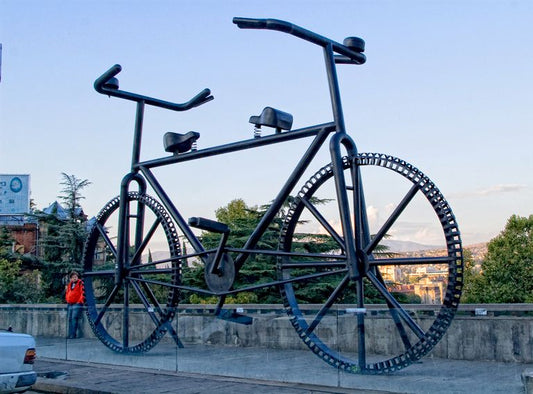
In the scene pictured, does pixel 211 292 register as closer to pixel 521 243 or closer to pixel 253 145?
pixel 253 145

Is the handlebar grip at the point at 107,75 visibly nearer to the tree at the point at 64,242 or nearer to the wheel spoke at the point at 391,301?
the wheel spoke at the point at 391,301

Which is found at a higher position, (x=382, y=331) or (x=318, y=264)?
(x=318, y=264)

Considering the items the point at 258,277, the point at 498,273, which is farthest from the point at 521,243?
the point at 258,277

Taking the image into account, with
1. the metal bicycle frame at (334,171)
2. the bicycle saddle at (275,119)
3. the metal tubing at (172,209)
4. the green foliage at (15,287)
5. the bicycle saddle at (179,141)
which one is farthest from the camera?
the green foliage at (15,287)

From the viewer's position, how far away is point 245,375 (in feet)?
34.1

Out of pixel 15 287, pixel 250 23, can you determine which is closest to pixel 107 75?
pixel 250 23

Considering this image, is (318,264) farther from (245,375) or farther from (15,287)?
(15,287)

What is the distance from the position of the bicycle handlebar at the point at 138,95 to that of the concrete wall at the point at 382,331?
160 inches

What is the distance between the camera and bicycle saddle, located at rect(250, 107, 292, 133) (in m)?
10.9

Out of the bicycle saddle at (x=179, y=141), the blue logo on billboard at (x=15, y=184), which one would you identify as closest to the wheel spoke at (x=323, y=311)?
the bicycle saddle at (x=179, y=141)

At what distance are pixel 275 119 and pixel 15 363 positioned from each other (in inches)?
201

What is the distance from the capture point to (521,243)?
5456 centimetres

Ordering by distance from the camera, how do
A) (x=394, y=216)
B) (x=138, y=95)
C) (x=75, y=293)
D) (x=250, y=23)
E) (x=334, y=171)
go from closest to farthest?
(x=394, y=216) < (x=334, y=171) < (x=250, y=23) < (x=138, y=95) < (x=75, y=293)

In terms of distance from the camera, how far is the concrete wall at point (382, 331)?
9.80m
